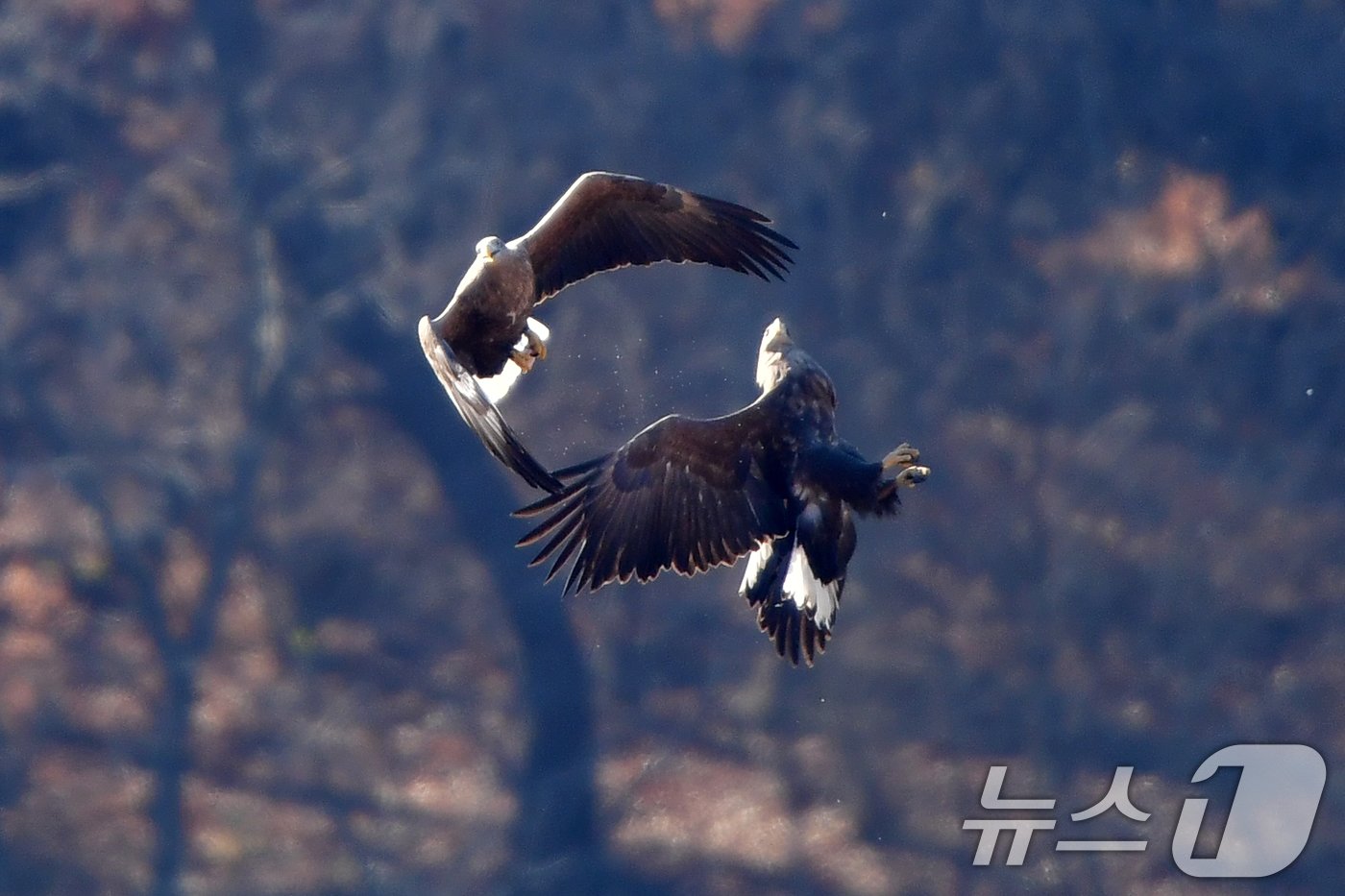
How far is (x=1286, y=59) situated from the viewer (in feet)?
27.9

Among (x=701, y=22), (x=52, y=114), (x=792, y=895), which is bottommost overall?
(x=792, y=895)

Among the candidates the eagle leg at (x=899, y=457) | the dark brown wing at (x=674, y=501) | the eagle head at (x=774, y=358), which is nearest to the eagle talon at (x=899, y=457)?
the eagle leg at (x=899, y=457)

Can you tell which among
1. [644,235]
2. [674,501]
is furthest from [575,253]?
[674,501]

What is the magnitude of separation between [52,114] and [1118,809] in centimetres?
585

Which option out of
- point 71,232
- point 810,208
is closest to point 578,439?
point 810,208

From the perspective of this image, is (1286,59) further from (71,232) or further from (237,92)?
(71,232)

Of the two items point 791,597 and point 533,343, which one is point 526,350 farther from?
point 791,597

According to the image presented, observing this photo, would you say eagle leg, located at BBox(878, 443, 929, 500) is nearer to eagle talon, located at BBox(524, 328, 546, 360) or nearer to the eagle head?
the eagle head

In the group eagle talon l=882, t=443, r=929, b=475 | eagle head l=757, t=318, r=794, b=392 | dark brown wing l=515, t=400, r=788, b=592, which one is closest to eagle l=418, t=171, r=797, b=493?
eagle head l=757, t=318, r=794, b=392

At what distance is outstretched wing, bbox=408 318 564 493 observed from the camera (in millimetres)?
4871

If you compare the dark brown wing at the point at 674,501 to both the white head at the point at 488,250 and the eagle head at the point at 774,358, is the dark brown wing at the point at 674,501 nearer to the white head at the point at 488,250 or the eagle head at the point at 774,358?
the eagle head at the point at 774,358

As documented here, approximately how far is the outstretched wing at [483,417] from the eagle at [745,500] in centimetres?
25

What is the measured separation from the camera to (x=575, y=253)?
6012mm

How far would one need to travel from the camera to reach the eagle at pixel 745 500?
209 inches
